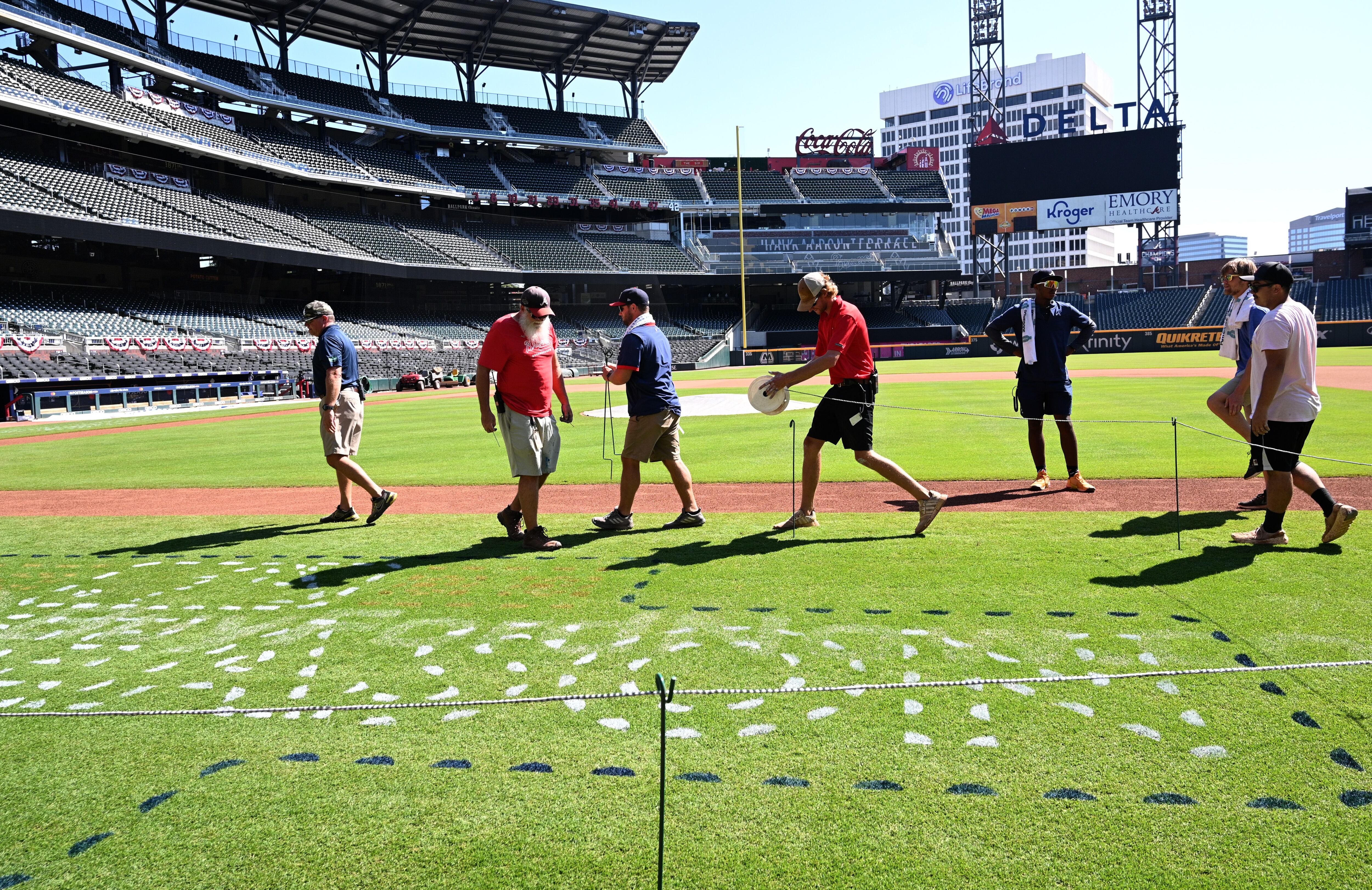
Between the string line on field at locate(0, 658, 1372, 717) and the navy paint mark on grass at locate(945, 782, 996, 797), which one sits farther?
the navy paint mark on grass at locate(945, 782, 996, 797)

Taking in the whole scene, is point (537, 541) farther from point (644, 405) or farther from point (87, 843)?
point (87, 843)

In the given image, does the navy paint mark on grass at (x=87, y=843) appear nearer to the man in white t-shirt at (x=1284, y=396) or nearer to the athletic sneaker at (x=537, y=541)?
the athletic sneaker at (x=537, y=541)

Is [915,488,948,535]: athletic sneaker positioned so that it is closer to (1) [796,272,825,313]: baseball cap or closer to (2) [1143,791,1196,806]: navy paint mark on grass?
(1) [796,272,825,313]: baseball cap

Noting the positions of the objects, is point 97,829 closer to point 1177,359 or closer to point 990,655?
point 990,655

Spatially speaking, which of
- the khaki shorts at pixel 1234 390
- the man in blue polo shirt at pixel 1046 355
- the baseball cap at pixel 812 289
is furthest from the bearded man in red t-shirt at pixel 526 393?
the khaki shorts at pixel 1234 390

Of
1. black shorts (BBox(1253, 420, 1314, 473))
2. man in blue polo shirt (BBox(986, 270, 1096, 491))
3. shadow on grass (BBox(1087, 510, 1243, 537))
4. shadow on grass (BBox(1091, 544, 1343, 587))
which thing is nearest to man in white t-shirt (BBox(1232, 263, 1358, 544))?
black shorts (BBox(1253, 420, 1314, 473))

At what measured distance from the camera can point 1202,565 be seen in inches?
242

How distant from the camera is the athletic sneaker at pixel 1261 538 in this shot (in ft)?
21.3

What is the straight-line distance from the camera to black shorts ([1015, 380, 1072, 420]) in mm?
9516

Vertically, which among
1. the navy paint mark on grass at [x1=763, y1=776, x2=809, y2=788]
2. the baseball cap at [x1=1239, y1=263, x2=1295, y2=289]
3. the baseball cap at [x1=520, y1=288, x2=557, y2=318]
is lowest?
the navy paint mark on grass at [x1=763, y1=776, x2=809, y2=788]

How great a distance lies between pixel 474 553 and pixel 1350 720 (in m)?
6.00

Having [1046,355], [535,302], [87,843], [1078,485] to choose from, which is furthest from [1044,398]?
[87,843]

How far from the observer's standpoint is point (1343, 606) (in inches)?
199

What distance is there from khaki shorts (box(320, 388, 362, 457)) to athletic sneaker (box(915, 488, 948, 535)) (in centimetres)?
549
